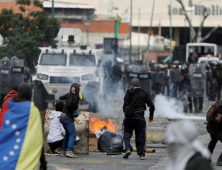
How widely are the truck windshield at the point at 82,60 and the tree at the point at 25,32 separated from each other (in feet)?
23.9

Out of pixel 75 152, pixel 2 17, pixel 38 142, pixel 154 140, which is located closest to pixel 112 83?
pixel 2 17

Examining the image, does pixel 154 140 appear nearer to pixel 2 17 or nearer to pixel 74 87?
pixel 74 87

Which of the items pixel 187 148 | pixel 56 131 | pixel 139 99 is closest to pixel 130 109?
pixel 139 99

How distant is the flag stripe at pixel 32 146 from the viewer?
440 centimetres

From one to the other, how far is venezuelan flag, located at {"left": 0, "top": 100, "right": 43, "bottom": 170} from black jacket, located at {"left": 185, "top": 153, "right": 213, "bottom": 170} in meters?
1.97

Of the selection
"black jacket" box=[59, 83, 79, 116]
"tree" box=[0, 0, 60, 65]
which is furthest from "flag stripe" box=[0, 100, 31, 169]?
"tree" box=[0, 0, 60, 65]

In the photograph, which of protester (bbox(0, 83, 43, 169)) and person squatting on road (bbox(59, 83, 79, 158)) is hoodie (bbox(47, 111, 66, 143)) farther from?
protester (bbox(0, 83, 43, 169))

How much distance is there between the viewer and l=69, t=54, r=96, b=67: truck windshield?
15727mm

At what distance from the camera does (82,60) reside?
52.0 ft

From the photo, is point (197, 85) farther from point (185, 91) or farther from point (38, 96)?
point (38, 96)

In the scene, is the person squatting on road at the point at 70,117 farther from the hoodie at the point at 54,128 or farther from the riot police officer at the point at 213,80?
the riot police officer at the point at 213,80

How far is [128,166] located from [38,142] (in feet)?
10.7

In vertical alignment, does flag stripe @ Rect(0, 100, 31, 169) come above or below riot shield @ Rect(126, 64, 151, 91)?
above

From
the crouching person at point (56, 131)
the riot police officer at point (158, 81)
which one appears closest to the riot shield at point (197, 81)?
the riot police officer at point (158, 81)
